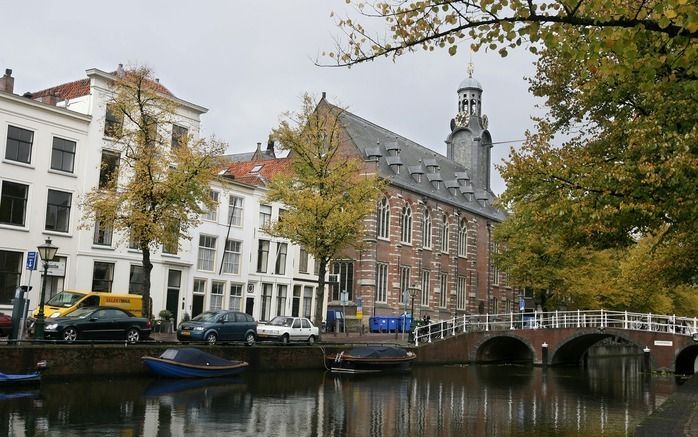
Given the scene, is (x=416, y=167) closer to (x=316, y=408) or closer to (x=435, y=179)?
(x=435, y=179)

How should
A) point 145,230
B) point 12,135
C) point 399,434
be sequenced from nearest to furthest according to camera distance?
1. point 399,434
2. point 145,230
3. point 12,135

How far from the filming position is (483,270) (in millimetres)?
76188

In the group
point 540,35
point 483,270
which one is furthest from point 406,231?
point 540,35

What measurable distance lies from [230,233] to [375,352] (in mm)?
14879

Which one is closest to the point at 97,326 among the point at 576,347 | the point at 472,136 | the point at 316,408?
the point at 316,408

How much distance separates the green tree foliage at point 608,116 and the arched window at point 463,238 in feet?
124

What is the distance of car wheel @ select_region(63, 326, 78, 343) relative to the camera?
26.0 meters

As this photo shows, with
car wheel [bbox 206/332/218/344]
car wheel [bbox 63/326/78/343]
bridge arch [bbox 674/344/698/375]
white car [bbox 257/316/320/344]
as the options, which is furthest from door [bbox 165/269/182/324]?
bridge arch [bbox 674/344/698/375]

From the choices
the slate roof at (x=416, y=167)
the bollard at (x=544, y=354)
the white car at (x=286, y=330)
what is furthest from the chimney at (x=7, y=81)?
the bollard at (x=544, y=354)

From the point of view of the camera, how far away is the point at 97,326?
26.9 metres

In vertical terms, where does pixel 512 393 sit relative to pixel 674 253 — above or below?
below

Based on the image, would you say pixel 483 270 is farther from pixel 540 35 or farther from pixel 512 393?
pixel 540 35

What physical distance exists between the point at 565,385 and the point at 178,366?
19.2 meters

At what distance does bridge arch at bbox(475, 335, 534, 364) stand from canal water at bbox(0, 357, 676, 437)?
15.2 metres
